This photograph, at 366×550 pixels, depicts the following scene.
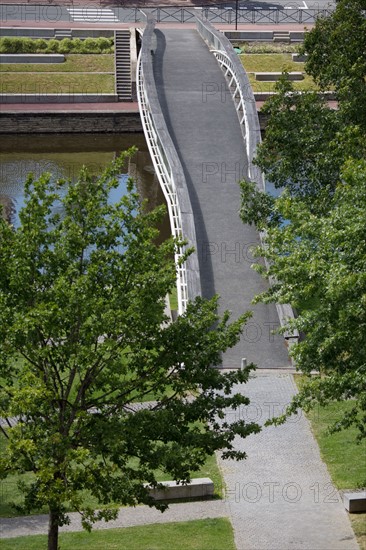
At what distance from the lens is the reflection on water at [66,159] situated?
1921 inches

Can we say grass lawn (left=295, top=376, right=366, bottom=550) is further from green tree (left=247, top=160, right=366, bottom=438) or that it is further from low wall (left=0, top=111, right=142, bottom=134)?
low wall (left=0, top=111, right=142, bottom=134)

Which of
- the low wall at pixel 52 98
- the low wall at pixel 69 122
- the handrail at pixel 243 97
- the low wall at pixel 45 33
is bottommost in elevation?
the handrail at pixel 243 97

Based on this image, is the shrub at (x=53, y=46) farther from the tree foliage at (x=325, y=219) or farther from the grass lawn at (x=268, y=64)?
the tree foliage at (x=325, y=219)

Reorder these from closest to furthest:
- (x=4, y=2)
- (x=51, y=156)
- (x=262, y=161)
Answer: (x=262, y=161) < (x=51, y=156) < (x=4, y=2)

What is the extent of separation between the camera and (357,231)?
2052 cm

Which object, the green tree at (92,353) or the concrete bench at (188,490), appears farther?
the concrete bench at (188,490)

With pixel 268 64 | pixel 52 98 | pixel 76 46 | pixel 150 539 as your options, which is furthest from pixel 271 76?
pixel 150 539

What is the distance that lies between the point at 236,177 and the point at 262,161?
9.09 metres

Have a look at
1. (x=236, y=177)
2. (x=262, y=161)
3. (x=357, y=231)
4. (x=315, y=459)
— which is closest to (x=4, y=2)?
(x=236, y=177)

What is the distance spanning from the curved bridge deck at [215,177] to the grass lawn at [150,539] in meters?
8.17

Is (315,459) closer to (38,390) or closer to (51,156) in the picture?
(38,390)

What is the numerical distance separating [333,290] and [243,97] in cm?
2485

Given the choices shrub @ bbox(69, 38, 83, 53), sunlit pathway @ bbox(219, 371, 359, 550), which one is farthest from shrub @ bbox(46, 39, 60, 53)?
sunlit pathway @ bbox(219, 371, 359, 550)

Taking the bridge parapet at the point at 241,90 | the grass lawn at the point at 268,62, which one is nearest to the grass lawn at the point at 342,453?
the bridge parapet at the point at 241,90
